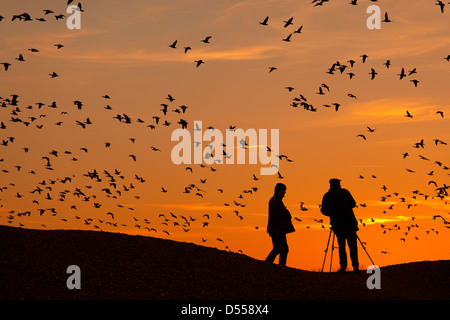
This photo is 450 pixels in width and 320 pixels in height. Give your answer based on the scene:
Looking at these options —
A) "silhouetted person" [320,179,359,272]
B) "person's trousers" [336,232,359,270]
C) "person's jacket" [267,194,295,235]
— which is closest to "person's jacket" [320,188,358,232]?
"silhouetted person" [320,179,359,272]

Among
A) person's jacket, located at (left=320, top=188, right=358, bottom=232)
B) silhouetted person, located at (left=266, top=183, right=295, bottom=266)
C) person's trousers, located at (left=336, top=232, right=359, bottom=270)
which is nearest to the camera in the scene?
silhouetted person, located at (left=266, top=183, right=295, bottom=266)

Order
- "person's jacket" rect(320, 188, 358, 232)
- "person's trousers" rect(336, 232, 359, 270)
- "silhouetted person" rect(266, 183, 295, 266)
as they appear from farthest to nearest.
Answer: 1. "person's trousers" rect(336, 232, 359, 270)
2. "person's jacket" rect(320, 188, 358, 232)
3. "silhouetted person" rect(266, 183, 295, 266)

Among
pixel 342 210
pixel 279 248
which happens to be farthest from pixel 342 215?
pixel 279 248

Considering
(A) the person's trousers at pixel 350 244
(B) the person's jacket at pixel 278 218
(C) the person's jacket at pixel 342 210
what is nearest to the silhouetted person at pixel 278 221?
(B) the person's jacket at pixel 278 218

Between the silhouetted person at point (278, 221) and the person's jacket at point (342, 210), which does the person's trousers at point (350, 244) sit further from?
the silhouetted person at point (278, 221)

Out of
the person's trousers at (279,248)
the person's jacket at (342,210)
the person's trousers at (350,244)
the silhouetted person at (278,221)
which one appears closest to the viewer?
the silhouetted person at (278,221)

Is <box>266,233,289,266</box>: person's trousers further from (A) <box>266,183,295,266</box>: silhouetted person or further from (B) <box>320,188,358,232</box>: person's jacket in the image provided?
(B) <box>320,188,358,232</box>: person's jacket

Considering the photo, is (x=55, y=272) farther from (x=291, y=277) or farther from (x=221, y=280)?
(x=291, y=277)

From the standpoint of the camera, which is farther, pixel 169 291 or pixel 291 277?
pixel 291 277

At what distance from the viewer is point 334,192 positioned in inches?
889

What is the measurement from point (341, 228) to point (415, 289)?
123 inches

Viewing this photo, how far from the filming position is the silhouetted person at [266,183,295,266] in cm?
2114

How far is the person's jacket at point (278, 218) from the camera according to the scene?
21141 millimetres
